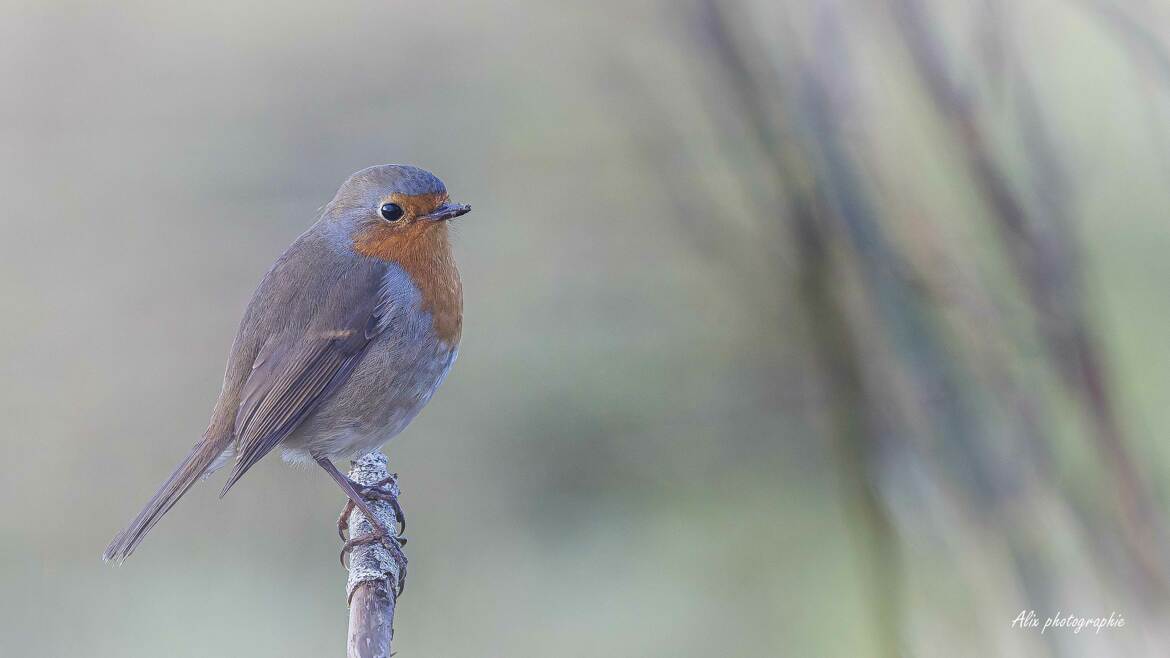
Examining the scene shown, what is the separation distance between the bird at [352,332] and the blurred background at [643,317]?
2.51 feet

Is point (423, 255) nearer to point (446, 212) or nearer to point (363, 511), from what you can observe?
point (446, 212)

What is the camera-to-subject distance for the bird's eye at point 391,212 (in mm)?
3211

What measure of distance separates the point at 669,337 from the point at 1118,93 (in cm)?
244

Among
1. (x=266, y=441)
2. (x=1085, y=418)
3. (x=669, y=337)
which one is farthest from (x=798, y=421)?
(x=1085, y=418)

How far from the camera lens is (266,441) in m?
3.10

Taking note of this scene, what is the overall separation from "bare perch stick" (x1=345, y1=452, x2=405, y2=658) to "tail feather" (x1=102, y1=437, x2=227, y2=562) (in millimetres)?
483

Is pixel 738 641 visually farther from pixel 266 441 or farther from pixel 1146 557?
pixel 1146 557

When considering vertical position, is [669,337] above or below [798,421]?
above

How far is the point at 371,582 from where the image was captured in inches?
114

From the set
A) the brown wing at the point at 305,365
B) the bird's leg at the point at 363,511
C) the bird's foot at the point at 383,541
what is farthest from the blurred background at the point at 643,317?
the bird's foot at the point at 383,541

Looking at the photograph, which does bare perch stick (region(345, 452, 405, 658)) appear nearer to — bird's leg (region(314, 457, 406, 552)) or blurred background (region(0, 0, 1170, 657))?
bird's leg (region(314, 457, 406, 552))

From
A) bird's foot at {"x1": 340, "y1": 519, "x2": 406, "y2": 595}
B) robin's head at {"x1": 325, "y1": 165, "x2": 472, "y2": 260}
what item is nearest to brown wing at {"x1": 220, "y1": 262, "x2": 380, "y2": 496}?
robin's head at {"x1": 325, "y1": 165, "x2": 472, "y2": 260}

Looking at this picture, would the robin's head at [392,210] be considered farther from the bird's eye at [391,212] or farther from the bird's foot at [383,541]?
the bird's foot at [383,541]

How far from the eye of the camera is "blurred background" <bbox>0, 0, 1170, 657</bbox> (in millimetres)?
2238
